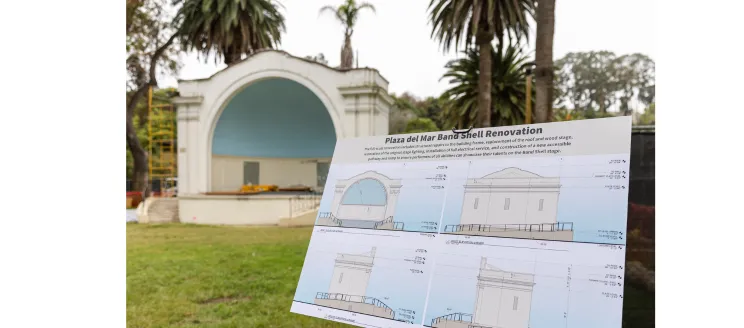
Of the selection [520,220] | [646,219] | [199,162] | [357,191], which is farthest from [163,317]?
[199,162]

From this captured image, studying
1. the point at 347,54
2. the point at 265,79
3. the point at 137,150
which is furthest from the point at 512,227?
the point at 137,150

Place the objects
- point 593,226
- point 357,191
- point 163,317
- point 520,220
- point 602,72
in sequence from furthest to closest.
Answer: point 602,72
point 163,317
point 357,191
point 520,220
point 593,226

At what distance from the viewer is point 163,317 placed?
6570 millimetres

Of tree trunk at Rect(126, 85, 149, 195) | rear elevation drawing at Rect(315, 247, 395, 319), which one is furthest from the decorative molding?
rear elevation drawing at Rect(315, 247, 395, 319)

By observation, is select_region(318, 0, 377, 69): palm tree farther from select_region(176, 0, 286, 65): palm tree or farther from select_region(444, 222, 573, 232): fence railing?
select_region(444, 222, 573, 232): fence railing

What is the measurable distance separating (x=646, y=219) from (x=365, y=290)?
3.42 m

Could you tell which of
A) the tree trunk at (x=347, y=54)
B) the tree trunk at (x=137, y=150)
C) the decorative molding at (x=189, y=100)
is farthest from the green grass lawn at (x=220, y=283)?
the tree trunk at (x=137, y=150)

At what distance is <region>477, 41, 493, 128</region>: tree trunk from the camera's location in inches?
435

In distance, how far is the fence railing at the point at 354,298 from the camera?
2.98 meters

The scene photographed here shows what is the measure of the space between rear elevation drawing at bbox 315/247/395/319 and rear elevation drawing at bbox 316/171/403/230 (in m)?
0.23

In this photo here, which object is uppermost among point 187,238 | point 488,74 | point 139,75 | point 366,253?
point 139,75

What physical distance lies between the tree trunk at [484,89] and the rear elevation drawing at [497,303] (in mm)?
8425

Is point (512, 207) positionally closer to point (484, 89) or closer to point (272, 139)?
point (484, 89)

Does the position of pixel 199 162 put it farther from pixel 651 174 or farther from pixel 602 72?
pixel 602 72
